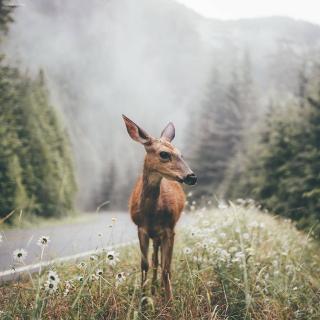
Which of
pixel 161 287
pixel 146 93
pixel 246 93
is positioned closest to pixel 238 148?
pixel 246 93

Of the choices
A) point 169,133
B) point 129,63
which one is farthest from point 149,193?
point 129,63

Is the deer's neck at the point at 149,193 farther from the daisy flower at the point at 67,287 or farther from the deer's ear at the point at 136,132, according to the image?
the daisy flower at the point at 67,287

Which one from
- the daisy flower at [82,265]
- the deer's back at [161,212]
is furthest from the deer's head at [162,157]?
the daisy flower at [82,265]

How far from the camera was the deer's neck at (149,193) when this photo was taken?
5457mm

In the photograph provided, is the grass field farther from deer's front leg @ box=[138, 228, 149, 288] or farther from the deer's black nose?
the deer's black nose

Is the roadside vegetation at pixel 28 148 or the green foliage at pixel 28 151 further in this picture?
the green foliage at pixel 28 151

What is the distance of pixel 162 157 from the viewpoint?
17.0 feet

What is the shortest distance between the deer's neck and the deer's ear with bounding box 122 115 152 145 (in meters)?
0.36

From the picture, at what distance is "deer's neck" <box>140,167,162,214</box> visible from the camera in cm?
546

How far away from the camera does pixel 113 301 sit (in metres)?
4.74

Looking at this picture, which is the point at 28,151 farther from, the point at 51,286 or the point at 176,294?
the point at 51,286

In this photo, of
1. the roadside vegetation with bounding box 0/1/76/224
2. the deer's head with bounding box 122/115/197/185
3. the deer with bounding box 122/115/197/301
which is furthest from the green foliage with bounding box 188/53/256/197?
the deer's head with bounding box 122/115/197/185

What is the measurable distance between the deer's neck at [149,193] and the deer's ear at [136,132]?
0.36 metres

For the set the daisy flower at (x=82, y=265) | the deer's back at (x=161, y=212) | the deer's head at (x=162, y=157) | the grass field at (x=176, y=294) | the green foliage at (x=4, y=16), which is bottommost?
the grass field at (x=176, y=294)
